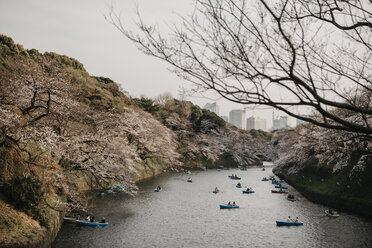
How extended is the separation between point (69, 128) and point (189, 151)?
152 feet

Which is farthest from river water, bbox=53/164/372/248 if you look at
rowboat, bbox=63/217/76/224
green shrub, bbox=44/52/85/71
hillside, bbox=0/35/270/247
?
green shrub, bbox=44/52/85/71

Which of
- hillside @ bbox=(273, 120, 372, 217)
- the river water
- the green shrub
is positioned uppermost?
the green shrub

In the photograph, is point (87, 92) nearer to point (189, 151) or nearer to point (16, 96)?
point (16, 96)

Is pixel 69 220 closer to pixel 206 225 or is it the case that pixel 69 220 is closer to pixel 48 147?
pixel 48 147

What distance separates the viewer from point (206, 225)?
23.1 meters

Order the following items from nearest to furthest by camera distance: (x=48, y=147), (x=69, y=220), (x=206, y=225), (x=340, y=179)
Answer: (x=48, y=147), (x=69, y=220), (x=206, y=225), (x=340, y=179)

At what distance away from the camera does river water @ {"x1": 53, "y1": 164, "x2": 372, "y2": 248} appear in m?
19.1

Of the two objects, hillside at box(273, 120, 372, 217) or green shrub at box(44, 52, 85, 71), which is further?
green shrub at box(44, 52, 85, 71)

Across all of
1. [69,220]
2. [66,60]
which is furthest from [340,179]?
[66,60]

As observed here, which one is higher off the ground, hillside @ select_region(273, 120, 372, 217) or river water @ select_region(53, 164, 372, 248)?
hillside @ select_region(273, 120, 372, 217)

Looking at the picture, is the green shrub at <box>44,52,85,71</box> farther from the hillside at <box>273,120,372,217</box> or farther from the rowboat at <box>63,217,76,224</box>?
the hillside at <box>273,120,372,217</box>

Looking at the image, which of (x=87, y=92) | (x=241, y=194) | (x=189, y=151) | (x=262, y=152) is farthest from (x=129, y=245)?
(x=262, y=152)

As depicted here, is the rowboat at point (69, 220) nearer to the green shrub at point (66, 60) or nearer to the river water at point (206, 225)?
the river water at point (206, 225)

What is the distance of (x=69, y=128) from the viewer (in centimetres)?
2391
